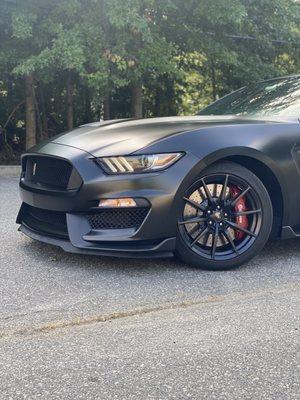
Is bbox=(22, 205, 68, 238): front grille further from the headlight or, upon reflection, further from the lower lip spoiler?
the headlight

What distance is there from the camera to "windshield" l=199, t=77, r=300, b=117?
416cm

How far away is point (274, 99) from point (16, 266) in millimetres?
2608

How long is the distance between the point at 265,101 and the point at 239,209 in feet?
4.25

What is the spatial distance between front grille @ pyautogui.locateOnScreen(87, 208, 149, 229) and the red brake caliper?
2.32 feet

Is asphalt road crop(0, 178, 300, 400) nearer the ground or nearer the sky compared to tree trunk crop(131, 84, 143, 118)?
nearer the ground

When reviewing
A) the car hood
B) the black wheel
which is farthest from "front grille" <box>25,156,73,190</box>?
the black wheel

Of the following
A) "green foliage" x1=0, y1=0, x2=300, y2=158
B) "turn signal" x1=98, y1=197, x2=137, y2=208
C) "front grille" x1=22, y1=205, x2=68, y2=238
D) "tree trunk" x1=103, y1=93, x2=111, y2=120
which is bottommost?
"front grille" x1=22, y1=205, x2=68, y2=238

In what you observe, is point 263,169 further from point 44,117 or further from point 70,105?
point 44,117

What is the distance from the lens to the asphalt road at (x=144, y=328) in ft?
7.20

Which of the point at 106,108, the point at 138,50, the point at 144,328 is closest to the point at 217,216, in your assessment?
the point at 144,328

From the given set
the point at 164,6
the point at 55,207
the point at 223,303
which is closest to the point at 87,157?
the point at 55,207

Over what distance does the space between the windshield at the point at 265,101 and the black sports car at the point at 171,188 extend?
0.13 metres

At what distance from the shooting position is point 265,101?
14.6 ft

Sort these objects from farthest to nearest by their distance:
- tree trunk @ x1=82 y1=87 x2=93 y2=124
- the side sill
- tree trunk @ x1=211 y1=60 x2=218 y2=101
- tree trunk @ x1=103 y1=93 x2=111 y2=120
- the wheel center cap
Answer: tree trunk @ x1=211 y1=60 x2=218 y2=101 → tree trunk @ x1=103 y1=93 x2=111 y2=120 → tree trunk @ x1=82 y1=87 x2=93 y2=124 → the side sill → the wheel center cap
